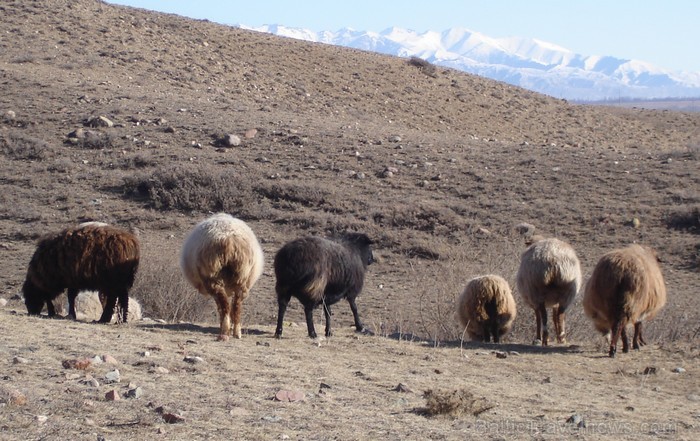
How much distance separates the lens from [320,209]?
72.2 feet

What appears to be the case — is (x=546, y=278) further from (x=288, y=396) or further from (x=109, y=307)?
(x=109, y=307)

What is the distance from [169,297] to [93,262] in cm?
317

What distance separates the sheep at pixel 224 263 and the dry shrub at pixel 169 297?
3091mm

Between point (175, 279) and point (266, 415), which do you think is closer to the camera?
point (266, 415)

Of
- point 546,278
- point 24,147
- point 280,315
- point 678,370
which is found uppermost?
point 546,278

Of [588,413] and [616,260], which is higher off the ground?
[616,260]

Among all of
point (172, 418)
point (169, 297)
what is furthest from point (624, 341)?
point (169, 297)

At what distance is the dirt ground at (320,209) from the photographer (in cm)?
707

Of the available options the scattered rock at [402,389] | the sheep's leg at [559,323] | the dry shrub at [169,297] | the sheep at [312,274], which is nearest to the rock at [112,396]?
the scattered rock at [402,389]

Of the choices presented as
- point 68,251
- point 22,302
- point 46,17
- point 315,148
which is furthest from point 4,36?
point 68,251

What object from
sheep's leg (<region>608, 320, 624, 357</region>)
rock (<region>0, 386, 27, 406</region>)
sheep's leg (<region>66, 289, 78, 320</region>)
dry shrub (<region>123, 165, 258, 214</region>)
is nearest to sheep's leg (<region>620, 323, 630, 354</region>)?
sheep's leg (<region>608, 320, 624, 357</region>)

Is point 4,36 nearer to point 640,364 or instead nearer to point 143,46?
point 143,46

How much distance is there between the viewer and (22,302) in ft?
48.9

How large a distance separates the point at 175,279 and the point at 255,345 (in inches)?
186
